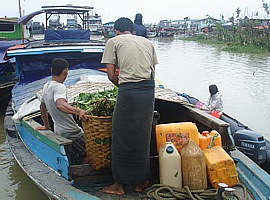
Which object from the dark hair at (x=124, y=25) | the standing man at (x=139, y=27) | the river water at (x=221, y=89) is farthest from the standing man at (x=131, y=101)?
the standing man at (x=139, y=27)

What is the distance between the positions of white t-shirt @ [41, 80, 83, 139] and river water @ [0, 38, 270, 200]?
164 cm

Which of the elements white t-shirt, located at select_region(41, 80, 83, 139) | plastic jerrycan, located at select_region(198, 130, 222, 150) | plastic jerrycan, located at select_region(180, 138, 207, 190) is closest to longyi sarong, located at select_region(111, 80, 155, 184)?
plastic jerrycan, located at select_region(180, 138, 207, 190)

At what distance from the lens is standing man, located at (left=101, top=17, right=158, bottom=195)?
302 cm

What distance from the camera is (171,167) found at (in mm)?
3303

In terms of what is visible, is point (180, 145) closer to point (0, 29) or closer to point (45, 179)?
point (45, 179)

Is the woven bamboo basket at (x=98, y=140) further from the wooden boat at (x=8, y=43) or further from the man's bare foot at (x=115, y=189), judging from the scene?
the wooden boat at (x=8, y=43)

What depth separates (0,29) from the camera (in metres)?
13.4

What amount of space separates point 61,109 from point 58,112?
325mm

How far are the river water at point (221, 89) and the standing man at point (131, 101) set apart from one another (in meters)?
2.40

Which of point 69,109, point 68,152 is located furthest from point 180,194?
point 69,109

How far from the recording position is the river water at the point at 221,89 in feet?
18.2

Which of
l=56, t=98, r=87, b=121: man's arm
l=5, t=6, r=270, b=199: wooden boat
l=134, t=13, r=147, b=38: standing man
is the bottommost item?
l=5, t=6, r=270, b=199: wooden boat

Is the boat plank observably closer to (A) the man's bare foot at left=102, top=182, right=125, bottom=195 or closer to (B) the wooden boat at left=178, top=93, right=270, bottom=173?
(A) the man's bare foot at left=102, top=182, right=125, bottom=195

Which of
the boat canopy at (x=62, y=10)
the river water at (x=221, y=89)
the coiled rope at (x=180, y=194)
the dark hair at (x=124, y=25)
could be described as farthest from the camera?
the boat canopy at (x=62, y=10)
